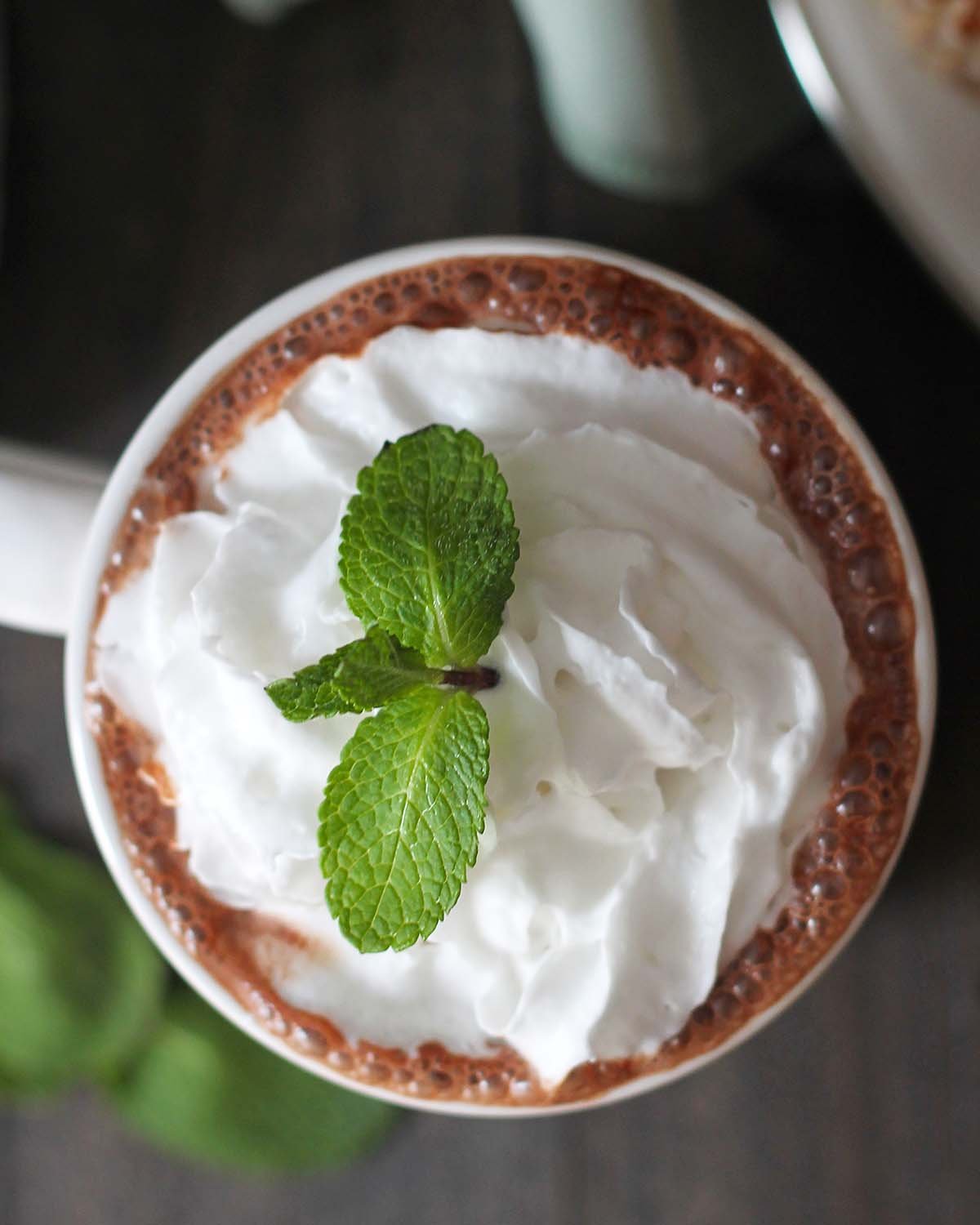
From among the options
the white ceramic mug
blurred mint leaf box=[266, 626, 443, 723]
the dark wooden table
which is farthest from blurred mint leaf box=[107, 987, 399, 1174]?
blurred mint leaf box=[266, 626, 443, 723]

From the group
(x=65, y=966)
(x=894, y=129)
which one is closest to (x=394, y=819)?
(x=894, y=129)

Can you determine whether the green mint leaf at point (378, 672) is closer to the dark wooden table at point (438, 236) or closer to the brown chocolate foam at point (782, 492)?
the brown chocolate foam at point (782, 492)

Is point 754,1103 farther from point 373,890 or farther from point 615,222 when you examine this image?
point 615,222

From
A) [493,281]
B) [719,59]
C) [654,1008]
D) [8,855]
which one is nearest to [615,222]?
[719,59]

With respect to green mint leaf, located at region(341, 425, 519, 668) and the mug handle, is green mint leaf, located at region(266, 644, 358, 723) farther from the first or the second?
the mug handle

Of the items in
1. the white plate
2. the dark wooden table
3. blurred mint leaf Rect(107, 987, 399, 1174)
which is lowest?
blurred mint leaf Rect(107, 987, 399, 1174)

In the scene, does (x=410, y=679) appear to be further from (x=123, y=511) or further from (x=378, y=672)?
(x=123, y=511)
